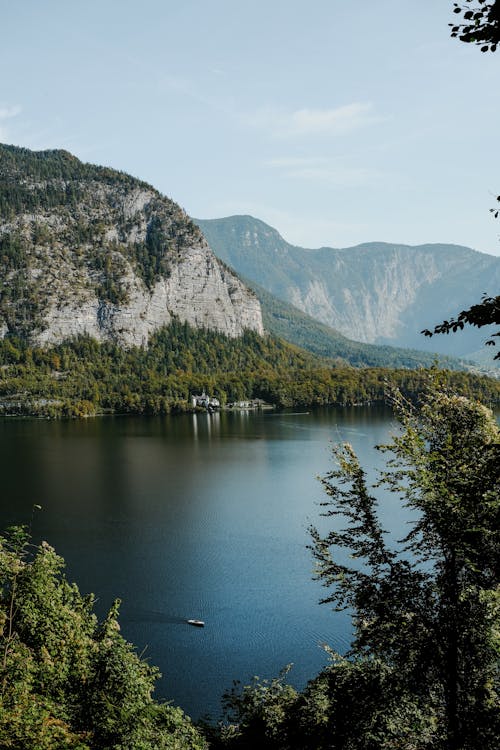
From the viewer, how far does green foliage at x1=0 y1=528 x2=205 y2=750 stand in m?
12.6

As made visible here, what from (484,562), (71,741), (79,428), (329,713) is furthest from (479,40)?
(79,428)

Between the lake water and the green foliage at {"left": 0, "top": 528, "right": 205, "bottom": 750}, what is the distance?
995cm

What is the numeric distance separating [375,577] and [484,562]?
2.48 metres

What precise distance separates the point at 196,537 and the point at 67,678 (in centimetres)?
3256

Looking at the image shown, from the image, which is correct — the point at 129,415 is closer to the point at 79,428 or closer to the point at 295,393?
the point at 79,428

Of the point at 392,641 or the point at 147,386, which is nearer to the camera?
the point at 392,641

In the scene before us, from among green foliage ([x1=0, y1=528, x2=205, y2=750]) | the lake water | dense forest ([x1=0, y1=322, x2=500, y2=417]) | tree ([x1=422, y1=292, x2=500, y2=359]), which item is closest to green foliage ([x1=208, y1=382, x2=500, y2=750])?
tree ([x1=422, y1=292, x2=500, y2=359])

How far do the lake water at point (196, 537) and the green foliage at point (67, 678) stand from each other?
995 centimetres

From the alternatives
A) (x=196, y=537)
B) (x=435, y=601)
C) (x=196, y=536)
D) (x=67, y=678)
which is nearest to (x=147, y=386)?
(x=196, y=536)

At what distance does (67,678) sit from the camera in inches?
588

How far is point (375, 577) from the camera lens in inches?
563

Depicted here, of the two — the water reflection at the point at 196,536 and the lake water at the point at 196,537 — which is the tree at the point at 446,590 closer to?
the water reflection at the point at 196,536

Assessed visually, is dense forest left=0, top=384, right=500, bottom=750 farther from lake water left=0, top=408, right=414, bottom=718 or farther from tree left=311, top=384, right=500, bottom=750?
lake water left=0, top=408, right=414, bottom=718

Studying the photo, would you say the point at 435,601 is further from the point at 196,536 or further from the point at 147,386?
the point at 147,386
